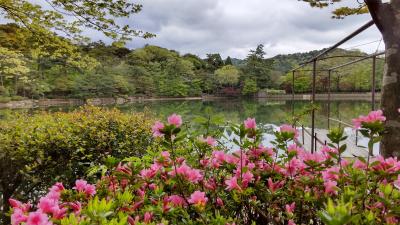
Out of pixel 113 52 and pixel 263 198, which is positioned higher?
pixel 113 52

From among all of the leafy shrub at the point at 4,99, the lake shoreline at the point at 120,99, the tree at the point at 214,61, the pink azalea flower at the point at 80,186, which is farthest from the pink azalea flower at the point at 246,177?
the tree at the point at 214,61

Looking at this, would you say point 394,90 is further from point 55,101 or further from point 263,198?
point 55,101

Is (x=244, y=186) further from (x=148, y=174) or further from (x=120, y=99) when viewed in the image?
(x=120, y=99)

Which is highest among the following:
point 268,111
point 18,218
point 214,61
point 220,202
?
point 214,61

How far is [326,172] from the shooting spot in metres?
0.99

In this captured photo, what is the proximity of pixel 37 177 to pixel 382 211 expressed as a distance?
2666 mm

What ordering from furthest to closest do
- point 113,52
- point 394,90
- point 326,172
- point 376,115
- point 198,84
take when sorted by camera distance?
point 113,52 → point 198,84 → point 394,90 → point 326,172 → point 376,115

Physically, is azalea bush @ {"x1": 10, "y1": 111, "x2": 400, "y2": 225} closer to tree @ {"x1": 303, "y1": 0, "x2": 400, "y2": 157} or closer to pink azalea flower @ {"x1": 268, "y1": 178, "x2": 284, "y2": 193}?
pink azalea flower @ {"x1": 268, "y1": 178, "x2": 284, "y2": 193}

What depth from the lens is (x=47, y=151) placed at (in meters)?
2.93

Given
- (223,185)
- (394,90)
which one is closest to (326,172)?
(223,185)

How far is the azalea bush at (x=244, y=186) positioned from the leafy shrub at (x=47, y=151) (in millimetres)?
1927

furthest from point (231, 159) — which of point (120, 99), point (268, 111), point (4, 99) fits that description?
point (120, 99)

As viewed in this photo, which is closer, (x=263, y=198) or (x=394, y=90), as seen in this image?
(x=263, y=198)

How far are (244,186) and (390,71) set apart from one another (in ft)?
3.65
